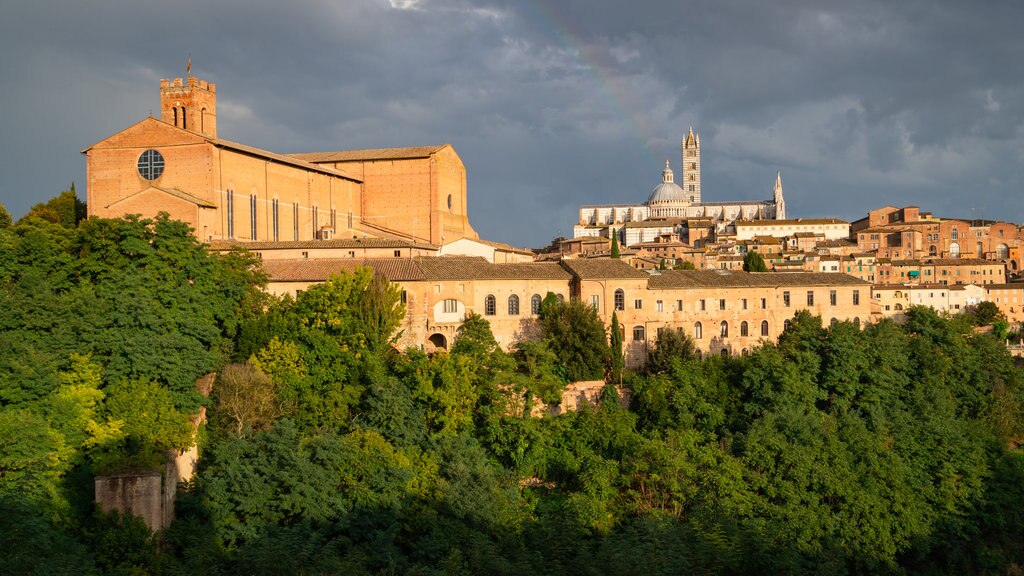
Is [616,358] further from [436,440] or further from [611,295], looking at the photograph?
[436,440]

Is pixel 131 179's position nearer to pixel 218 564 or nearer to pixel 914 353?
pixel 218 564

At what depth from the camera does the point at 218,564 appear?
61.5 feet

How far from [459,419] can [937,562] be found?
14.5 m

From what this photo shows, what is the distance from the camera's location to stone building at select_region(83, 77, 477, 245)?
35.9 m

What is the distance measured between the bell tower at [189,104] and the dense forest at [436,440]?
1603 centimetres

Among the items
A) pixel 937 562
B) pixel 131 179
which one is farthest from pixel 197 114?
pixel 937 562

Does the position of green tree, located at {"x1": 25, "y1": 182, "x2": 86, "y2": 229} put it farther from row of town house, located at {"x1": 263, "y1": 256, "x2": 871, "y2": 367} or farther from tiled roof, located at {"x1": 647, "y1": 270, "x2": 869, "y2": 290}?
tiled roof, located at {"x1": 647, "y1": 270, "x2": 869, "y2": 290}

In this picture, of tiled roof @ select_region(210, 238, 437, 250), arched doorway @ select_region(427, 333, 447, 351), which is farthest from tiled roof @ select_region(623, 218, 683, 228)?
arched doorway @ select_region(427, 333, 447, 351)

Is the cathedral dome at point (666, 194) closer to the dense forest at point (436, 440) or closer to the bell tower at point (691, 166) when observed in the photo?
the bell tower at point (691, 166)

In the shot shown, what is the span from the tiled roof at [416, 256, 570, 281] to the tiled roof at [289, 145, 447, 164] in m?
13.0

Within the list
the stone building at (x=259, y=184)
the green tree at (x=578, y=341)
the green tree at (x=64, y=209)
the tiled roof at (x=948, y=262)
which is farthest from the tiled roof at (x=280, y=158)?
the tiled roof at (x=948, y=262)

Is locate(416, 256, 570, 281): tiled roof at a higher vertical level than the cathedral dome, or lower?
lower

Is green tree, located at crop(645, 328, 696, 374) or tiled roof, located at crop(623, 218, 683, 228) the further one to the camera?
tiled roof, located at crop(623, 218, 683, 228)

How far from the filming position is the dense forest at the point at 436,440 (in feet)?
64.5
